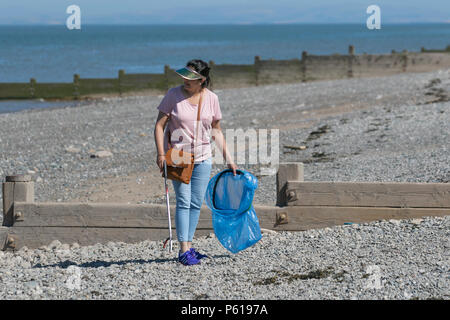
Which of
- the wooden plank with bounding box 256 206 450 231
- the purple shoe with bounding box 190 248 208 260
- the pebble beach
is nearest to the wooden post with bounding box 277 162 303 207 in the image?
the wooden plank with bounding box 256 206 450 231

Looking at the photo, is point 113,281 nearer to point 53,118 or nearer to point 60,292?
point 60,292

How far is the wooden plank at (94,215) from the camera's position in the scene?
21.5 ft

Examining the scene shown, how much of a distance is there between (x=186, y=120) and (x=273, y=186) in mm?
4493

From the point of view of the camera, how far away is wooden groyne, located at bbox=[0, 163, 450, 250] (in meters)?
6.50

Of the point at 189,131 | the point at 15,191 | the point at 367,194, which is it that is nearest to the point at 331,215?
the point at 367,194

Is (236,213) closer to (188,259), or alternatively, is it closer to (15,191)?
(188,259)

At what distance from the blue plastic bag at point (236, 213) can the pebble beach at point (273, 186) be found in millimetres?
197

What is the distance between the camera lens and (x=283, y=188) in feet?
21.6

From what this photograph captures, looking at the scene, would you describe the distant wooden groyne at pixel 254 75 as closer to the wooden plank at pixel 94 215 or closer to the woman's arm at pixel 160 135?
the wooden plank at pixel 94 215

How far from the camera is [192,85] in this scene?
5535 mm

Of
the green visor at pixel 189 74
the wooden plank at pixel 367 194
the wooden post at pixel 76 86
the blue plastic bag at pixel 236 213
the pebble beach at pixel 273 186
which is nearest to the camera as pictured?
the pebble beach at pixel 273 186

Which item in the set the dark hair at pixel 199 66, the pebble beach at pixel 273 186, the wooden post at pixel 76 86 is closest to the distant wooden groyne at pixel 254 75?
the wooden post at pixel 76 86

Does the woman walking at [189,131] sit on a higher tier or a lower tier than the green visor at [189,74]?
lower

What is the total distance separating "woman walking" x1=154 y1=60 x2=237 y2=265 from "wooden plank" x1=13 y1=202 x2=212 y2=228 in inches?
33.5
